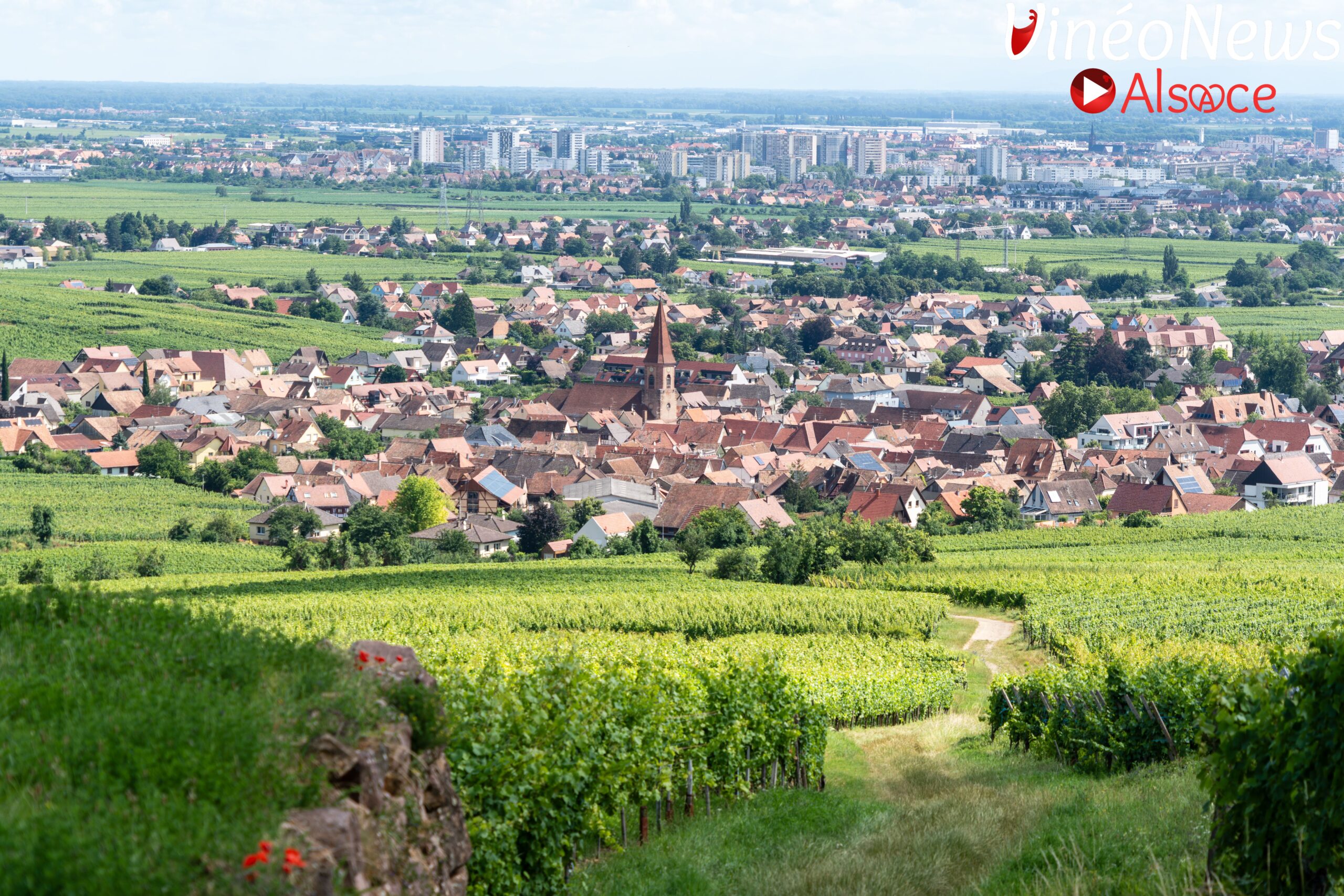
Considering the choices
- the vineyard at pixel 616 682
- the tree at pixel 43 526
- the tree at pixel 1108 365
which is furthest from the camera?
the tree at pixel 1108 365

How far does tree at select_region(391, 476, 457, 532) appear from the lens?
55.8m

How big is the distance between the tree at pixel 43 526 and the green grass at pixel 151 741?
4551cm

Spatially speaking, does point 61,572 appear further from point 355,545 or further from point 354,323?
point 354,323

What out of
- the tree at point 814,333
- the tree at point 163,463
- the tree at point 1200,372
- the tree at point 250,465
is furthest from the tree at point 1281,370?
the tree at point 163,463

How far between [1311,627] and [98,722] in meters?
25.9

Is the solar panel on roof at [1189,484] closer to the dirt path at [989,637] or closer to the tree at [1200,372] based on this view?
the tree at [1200,372]

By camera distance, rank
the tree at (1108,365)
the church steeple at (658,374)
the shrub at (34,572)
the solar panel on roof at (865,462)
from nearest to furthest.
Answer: the shrub at (34,572), the solar panel on roof at (865,462), the church steeple at (658,374), the tree at (1108,365)

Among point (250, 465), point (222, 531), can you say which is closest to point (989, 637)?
point (222, 531)

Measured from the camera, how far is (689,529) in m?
49.9

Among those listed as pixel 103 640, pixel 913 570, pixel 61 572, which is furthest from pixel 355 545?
pixel 103 640

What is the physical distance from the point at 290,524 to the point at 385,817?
4847 cm

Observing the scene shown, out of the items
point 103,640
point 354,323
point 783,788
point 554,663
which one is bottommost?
point 354,323

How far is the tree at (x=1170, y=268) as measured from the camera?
460ft

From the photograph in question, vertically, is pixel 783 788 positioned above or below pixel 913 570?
above
